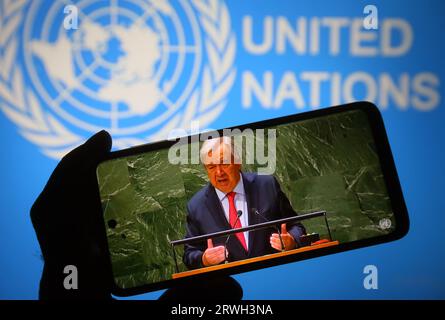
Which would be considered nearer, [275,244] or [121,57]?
[275,244]

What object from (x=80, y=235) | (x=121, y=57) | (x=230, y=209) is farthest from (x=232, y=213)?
(x=121, y=57)

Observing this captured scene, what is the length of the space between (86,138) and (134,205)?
12.3 inches

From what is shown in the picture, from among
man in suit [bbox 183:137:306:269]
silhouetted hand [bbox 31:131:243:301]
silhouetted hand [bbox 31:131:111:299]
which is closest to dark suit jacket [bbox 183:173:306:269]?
man in suit [bbox 183:137:306:269]

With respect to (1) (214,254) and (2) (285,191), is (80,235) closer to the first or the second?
(1) (214,254)

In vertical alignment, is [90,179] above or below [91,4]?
below

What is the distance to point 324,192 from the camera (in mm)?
1142

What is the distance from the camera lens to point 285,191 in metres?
1.15

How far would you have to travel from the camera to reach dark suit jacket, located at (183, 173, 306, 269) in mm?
1148

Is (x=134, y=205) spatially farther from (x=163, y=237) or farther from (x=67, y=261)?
(x=67, y=261)

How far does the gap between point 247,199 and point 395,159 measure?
0.53m

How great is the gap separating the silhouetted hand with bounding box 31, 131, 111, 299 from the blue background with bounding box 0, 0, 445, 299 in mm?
73

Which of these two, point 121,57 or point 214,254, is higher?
point 121,57

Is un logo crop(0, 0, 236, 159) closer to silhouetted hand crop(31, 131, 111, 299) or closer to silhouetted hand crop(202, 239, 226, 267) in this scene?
silhouetted hand crop(31, 131, 111, 299)
